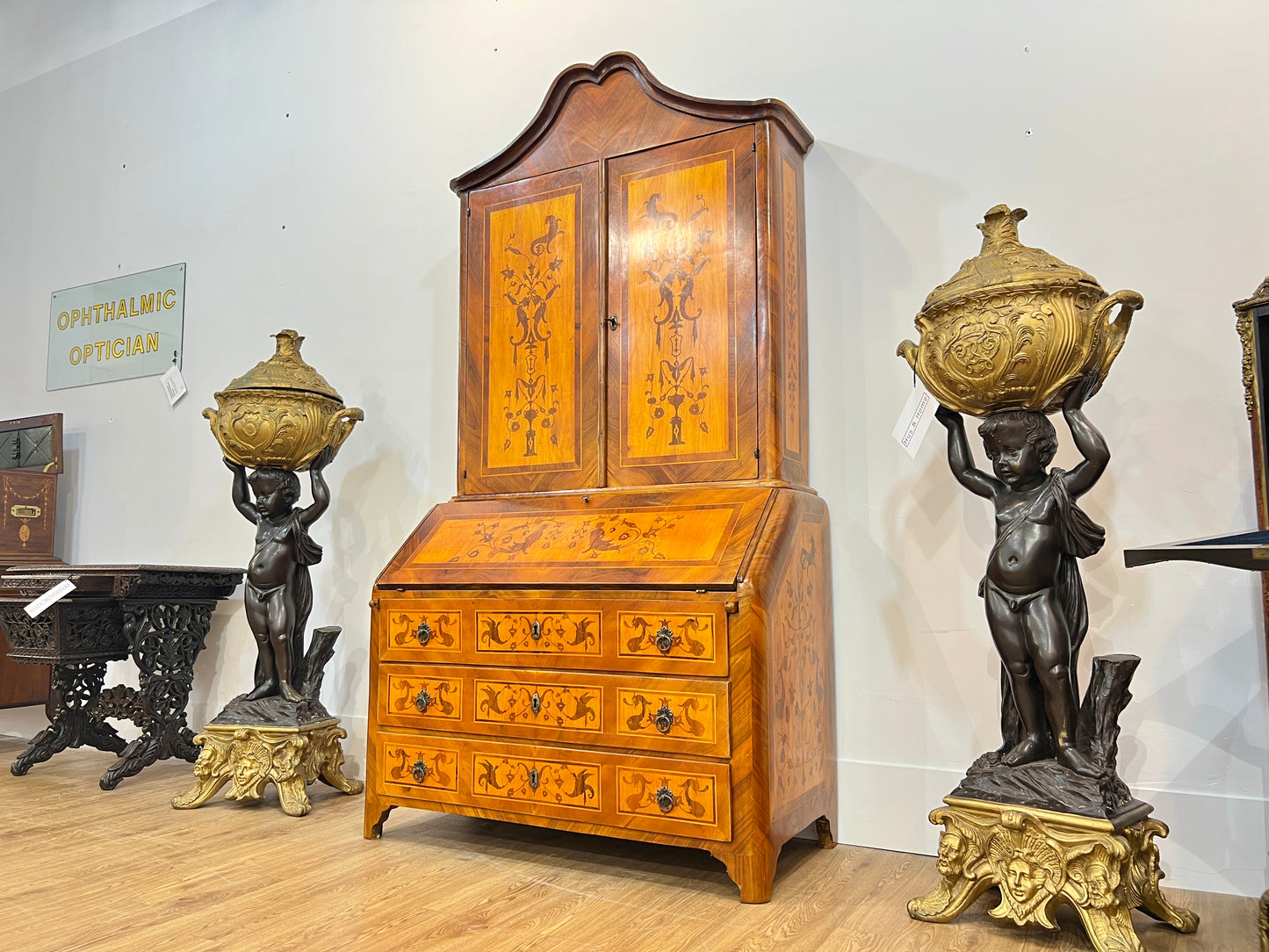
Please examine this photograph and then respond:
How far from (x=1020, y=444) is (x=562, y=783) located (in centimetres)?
153

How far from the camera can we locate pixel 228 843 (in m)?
2.88

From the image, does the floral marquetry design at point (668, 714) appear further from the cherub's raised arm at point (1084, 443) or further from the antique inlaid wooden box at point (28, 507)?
the antique inlaid wooden box at point (28, 507)

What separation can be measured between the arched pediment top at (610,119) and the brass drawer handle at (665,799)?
201cm

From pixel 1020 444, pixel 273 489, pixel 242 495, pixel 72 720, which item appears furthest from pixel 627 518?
pixel 72 720

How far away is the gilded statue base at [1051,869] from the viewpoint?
204cm

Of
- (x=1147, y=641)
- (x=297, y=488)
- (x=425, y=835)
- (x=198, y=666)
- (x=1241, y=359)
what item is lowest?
(x=425, y=835)

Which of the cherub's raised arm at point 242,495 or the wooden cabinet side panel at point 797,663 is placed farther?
the cherub's raised arm at point 242,495

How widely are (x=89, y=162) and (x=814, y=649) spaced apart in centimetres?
482

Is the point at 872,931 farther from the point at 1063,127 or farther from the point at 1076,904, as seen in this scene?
the point at 1063,127

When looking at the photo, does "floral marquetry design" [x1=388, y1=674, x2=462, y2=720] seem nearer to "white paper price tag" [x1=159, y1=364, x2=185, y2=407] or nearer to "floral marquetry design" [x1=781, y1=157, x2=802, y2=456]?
"floral marquetry design" [x1=781, y1=157, x2=802, y2=456]

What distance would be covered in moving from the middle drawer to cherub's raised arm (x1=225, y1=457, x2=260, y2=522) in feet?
3.31

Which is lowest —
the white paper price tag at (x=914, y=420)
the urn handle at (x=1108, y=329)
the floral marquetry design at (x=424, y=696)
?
the floral marquetry design at (x=424, y=696)

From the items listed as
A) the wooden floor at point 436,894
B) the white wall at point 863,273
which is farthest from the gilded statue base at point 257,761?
the white wall at point 863,273

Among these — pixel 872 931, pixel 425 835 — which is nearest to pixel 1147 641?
pixel 872 931
